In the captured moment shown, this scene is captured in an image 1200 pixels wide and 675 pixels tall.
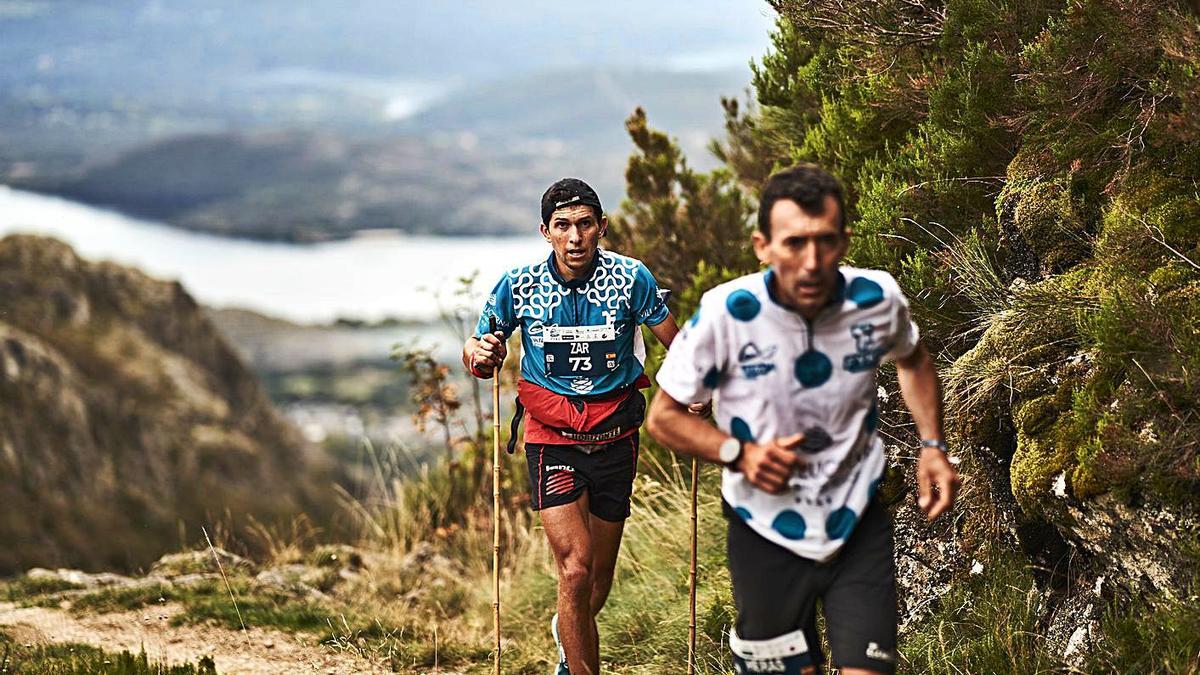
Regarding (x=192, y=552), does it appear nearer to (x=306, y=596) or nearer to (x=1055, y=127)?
(x=306, y=596)

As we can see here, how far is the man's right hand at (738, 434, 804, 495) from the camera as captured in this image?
3934 mm

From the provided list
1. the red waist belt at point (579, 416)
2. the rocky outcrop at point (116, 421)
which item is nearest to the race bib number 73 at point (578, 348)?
the red waist belt at point (579, 416)

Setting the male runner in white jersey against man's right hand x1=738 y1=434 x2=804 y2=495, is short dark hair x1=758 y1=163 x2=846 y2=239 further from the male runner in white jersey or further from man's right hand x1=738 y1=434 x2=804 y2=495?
man's right hand x1=738 y1=434 x2=804 y2=495

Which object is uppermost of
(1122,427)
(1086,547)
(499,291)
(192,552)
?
(499,291)

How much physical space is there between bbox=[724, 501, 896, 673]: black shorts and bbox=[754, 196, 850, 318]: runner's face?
76 centimetres

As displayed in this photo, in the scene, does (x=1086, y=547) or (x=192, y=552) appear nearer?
(x=1086, y=547)

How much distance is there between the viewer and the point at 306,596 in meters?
9.63

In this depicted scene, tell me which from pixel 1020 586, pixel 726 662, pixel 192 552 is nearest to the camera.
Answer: pixel 1020 586

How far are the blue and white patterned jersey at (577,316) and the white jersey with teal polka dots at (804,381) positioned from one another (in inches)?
69.9

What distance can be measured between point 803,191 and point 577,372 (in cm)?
220

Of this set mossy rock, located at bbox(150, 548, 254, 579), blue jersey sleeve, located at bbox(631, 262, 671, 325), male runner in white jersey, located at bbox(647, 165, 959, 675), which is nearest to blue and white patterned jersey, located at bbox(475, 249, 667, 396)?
blue jersey sleeve, located at bbox(631, 262, 671, 325)

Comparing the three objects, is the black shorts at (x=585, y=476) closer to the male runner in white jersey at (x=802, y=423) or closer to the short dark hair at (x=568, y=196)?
the short dark hair at (x=568, y=196)

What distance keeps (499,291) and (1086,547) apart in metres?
2.63

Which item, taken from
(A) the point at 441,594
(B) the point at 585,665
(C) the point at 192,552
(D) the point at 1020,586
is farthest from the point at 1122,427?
(C) the point at 192,552
